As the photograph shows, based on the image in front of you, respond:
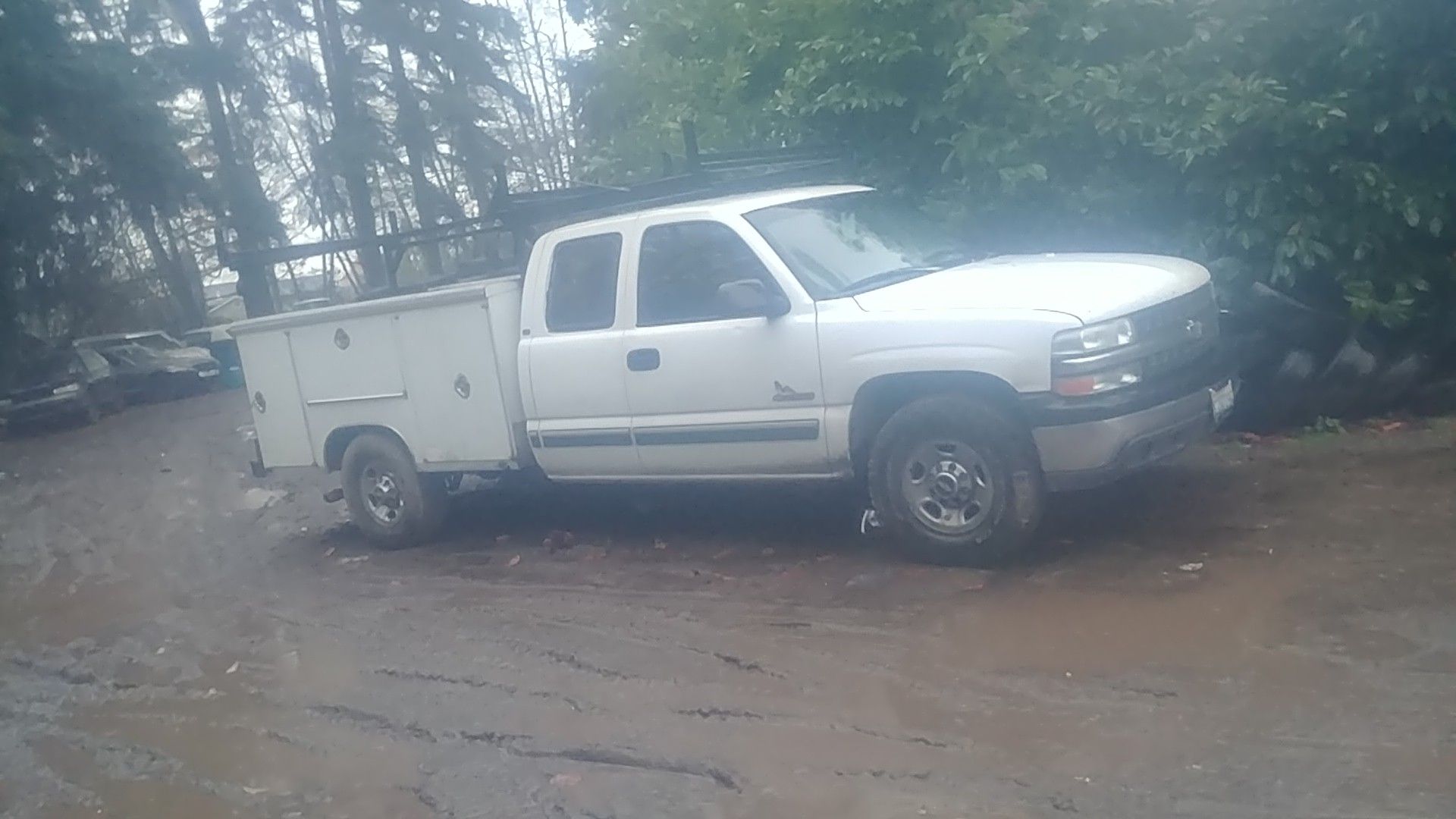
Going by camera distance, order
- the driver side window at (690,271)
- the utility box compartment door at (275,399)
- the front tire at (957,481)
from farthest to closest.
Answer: the utility box compartment door at (275,399) < the driver side window at (690,271) < the front tire at (957,481)

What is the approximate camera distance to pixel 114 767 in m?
5.75

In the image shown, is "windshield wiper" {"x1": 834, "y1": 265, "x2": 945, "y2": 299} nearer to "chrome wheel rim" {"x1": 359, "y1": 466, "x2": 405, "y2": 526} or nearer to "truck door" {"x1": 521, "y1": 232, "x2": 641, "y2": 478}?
"truck door" {"x1": 521, "y1": 232, "x2": 641, "y2": 478}

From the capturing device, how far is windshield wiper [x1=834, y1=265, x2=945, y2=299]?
22.5 feet

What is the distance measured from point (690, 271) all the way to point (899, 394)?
4.64ft

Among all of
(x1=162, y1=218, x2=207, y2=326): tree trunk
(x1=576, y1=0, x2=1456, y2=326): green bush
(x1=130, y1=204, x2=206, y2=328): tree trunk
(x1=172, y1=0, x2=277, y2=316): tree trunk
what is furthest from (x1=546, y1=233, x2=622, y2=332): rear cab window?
(x1=130, y1=204, x2=206, y2=328): tree trunk

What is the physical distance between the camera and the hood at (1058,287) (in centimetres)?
617

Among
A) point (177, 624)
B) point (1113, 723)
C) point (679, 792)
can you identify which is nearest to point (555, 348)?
point (177, 624)

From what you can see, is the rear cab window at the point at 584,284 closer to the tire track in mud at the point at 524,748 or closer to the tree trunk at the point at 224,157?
the tire track in mud at the point at 524,748

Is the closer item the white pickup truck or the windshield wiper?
the white pickup truck

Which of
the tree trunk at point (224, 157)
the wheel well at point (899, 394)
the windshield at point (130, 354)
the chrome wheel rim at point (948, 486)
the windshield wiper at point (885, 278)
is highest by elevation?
the tree trunk at point (224, 157)

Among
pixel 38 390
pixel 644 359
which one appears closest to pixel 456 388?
pixel 644 359

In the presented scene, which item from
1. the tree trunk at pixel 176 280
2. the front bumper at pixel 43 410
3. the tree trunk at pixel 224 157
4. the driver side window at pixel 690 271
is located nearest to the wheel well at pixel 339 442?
the driver side window at pixel 690 271

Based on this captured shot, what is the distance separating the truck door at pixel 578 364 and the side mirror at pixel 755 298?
93 centimetres

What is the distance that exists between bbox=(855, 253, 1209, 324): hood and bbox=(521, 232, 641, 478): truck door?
161cm
